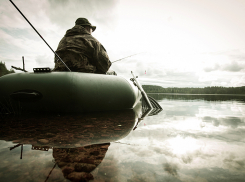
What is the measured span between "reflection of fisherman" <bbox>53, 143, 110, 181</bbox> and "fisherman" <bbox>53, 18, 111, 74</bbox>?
8.34ft

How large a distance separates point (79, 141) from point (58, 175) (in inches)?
23.3

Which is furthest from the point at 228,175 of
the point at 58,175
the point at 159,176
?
the point at 58,175

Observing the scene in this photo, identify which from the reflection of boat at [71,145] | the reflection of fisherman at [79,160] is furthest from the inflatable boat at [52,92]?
the reflection of fisherman at [79,160]

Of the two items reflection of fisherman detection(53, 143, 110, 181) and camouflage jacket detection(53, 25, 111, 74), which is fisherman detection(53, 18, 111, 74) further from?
reflection of fisherman detection(53, 143, 110, 181)

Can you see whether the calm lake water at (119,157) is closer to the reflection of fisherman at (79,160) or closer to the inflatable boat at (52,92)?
the reflection of fisherman at (79,160)

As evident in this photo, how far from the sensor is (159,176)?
2.86 ft

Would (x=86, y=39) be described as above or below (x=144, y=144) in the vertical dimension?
above

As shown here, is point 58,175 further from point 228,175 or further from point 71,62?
point 71,62

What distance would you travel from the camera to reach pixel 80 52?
336 cm

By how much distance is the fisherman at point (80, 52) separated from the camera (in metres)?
3.37

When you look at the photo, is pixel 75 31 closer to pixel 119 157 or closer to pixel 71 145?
pixel 71 145

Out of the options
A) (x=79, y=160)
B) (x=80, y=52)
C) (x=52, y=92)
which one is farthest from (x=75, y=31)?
(x=79, y=160)

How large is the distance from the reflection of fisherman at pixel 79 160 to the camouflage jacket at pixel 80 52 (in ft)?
8.34

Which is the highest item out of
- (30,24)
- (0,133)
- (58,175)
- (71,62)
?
(30,24)
